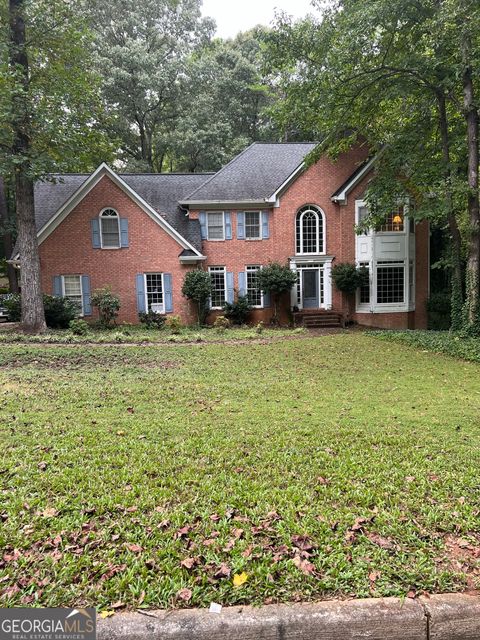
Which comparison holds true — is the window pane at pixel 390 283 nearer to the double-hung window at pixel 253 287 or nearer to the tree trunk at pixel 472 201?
the double-hung window at pixel 253 287

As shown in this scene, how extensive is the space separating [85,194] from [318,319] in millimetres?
11591

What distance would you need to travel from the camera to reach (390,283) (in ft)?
61.5

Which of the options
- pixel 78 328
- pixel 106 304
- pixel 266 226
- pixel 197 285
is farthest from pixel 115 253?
pixel 266 226

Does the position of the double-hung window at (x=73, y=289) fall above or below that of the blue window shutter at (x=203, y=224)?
below

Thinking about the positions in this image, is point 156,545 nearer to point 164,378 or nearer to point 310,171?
point 164,378

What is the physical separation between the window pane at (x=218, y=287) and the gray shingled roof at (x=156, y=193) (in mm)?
1372

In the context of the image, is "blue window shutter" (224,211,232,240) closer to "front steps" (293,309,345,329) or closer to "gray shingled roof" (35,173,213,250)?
"gray shingled roof" (35,173,213,250)

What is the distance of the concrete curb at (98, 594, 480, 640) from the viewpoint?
2.09 meters

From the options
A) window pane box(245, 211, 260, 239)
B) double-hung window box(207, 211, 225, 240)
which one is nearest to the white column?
window pane box(245, 211, 260, 239)

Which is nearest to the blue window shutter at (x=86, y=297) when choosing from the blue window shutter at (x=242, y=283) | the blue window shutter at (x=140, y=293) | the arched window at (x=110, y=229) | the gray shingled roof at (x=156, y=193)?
the arched window at (x=110, y=229)

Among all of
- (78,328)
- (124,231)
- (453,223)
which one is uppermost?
(124,231)

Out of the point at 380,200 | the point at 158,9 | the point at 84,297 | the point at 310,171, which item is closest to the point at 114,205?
the point at 84,297

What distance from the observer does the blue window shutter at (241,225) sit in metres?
18.5

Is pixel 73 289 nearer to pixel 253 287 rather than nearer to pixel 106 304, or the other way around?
pixel 106 304
